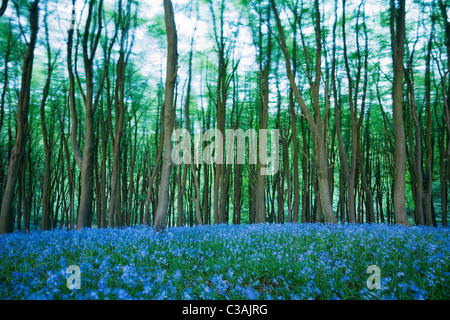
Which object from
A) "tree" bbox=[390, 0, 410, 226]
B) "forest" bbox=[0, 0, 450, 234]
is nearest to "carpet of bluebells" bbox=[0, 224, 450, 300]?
"forest" bbox=[0, 0, 450, 234]

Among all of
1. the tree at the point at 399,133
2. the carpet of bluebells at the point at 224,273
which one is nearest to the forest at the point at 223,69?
the tree at the point at 399,133

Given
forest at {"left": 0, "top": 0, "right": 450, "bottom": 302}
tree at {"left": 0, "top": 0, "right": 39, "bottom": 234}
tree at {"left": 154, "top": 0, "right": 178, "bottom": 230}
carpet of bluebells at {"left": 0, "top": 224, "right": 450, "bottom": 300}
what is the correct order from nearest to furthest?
carpet of bluebells at {"left": 0, "top": 224, "right": 450, "bottom": 300} → forest at {"left": 0, "top": 0, "right": 450, "bottom": 302} → tree at {"left": 154, "top": 0, "right": 178, "bottom": 230} → tree at {"left": 0, "top": 0, "right": 39, "bottom": 234}

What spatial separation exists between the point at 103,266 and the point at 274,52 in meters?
15.2

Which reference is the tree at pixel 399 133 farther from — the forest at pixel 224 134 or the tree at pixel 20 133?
the tree at pixel 20 133

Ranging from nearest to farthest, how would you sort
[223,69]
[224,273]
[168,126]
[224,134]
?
1. [224,273]
2. [168,126]
3. [223,69]
4. [224,134]

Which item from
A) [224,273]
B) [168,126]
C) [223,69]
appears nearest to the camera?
[224,273]

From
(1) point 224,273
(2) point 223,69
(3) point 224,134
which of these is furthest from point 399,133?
(2) point 223,69

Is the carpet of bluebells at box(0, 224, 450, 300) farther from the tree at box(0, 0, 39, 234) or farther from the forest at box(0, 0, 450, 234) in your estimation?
the tree at box(0, 0, 39, 234)

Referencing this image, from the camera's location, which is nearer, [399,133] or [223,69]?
[399,133]

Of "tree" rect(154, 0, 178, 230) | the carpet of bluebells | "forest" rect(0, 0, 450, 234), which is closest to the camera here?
the carpet of bluebells

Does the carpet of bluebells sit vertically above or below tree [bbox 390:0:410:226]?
below

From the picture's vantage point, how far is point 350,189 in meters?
12.8

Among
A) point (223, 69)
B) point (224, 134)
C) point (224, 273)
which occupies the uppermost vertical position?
point (223, 69)

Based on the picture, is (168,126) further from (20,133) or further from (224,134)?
(224,134)
